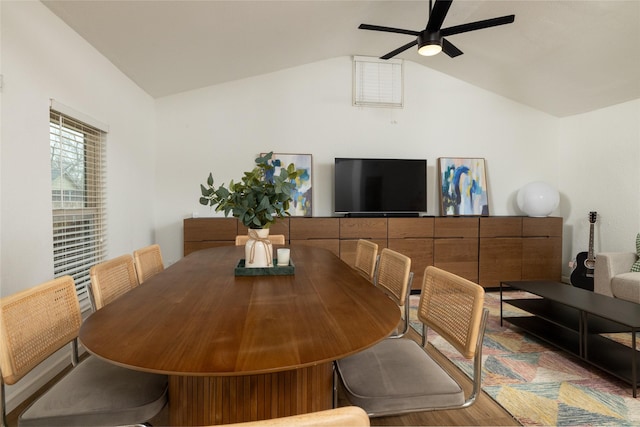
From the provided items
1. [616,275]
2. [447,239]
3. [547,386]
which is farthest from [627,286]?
[547,386]

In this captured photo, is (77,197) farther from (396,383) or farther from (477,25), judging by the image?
(477,25)

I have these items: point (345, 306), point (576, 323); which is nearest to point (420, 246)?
point (576, 323)

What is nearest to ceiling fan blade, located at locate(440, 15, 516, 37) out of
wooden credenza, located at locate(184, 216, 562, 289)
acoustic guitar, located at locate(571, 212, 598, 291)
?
wooden credenza, located at locate(184, 216, 562, 289)

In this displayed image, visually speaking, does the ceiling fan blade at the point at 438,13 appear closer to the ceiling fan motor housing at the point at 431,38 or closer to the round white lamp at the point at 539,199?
the ceiling fan motor housing at the point at 431,38

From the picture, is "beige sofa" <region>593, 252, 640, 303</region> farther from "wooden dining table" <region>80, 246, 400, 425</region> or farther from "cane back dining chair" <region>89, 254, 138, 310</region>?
"cane back dining chair" <region>89, 254, 138, 310</region>

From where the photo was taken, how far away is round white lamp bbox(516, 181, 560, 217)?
179 inches

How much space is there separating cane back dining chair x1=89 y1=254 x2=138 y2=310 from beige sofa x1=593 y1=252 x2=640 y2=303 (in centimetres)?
424

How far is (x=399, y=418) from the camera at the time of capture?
1823 mm

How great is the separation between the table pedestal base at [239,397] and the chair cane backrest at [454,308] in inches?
23.4

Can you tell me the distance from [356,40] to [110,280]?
3.83 metres

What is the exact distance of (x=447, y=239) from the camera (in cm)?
432

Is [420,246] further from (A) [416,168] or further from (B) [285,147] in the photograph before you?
(B) [285,147]

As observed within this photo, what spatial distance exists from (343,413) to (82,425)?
1.05 meters

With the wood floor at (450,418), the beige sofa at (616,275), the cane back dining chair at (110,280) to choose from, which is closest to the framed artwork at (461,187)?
the beige sofa at (616,275)
